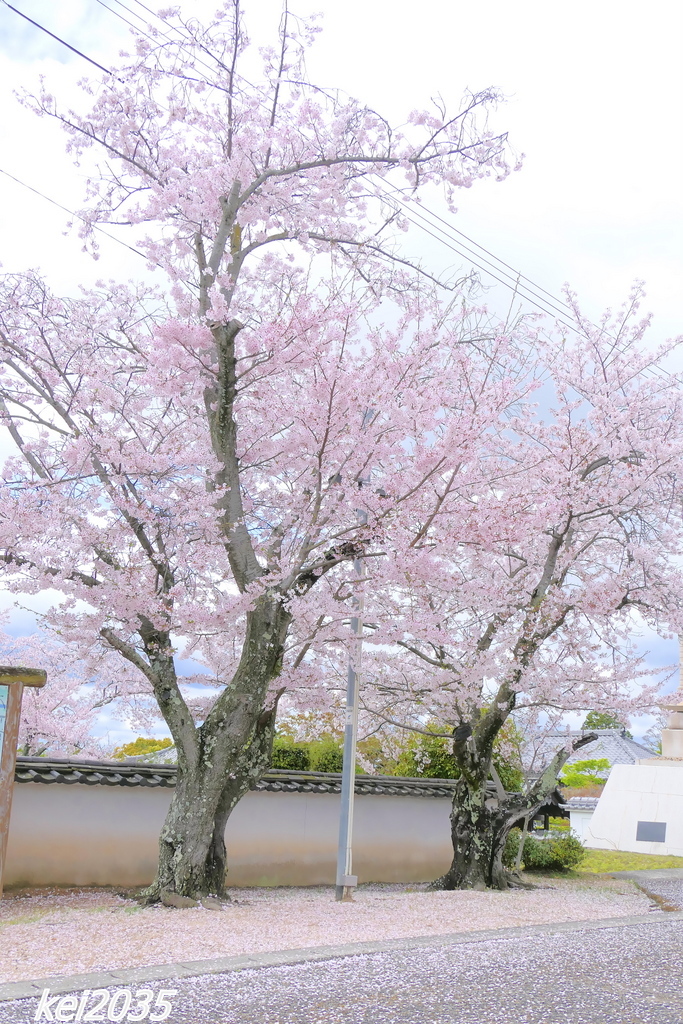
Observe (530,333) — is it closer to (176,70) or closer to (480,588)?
(480,588)

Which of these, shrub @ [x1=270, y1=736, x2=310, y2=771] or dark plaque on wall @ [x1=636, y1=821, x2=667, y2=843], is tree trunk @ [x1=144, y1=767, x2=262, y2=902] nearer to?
shrub @ [x1=270, y1=736, x2=310, y2=771]

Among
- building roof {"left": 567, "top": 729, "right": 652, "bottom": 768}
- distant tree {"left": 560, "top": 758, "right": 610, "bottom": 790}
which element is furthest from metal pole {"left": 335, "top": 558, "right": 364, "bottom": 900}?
building roof {"left": 567, "top": 729, "right": 652, "bottom": 768}

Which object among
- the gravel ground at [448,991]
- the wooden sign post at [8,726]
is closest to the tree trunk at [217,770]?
the wooden sign post at [8,726]

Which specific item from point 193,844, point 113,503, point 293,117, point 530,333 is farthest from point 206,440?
point 530,333

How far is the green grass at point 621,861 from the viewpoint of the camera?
1899 centimetres

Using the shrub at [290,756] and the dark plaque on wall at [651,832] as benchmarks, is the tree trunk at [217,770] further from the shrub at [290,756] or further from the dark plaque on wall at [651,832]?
the dark plaque on wall at [651,832]

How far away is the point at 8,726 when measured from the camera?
22.9 feet

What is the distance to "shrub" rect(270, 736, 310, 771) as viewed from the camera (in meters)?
17.2

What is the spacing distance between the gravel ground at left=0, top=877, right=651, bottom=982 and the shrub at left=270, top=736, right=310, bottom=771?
173 inches

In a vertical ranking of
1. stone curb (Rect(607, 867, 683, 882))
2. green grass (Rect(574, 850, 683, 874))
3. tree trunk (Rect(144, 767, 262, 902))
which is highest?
tree trunk (Rect(144, 767, 262, 902))

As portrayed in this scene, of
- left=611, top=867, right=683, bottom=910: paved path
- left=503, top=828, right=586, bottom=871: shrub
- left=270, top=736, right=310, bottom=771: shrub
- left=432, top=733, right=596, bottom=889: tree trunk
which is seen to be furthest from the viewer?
left=270, top=736, right=310, bottom=771: shrub

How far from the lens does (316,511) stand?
912cm

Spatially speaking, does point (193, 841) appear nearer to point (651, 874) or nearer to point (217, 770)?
point (217, 770)

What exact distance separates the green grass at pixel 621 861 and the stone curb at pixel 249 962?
10.7m
